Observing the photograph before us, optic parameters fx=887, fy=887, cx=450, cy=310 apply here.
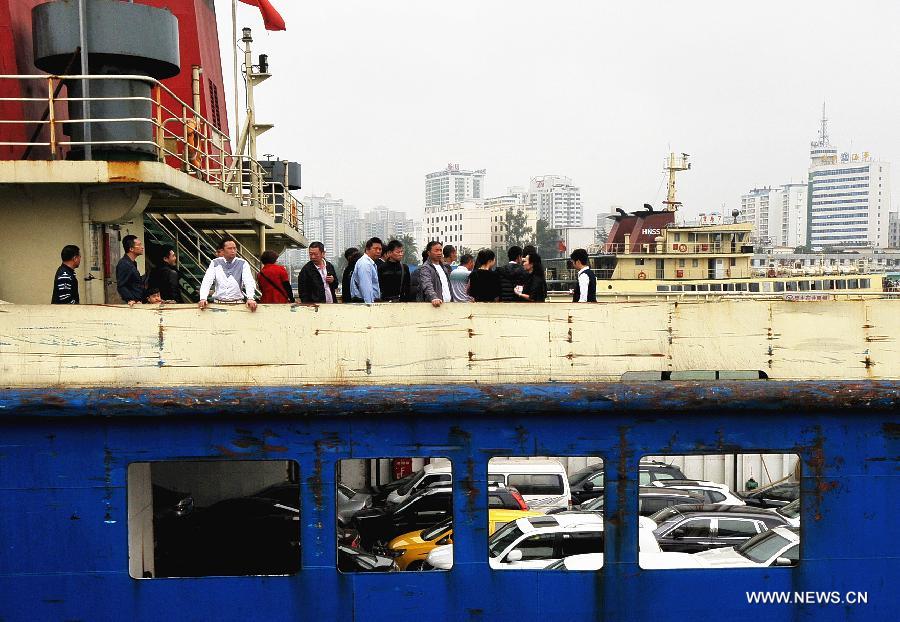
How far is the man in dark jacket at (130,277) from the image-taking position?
21.8 feet

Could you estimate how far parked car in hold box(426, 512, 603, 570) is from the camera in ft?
29.4

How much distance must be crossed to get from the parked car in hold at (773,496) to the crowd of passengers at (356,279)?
31.8 ft

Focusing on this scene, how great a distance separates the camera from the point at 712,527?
39.2 ft

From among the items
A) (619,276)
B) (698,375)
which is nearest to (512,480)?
(698,375)

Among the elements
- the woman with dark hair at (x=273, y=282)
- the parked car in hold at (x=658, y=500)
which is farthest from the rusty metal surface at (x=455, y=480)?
the parked car in hold at (x=658, y=500)

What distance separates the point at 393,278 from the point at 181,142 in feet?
12.4

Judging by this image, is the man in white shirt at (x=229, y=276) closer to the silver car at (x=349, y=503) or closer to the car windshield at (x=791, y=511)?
the silver car at (x=349, y=503)

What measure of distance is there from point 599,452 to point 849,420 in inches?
64.6

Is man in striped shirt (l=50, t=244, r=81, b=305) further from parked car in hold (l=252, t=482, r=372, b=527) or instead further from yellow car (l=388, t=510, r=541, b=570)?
yellow car (l=388, t=510, r=541, b=570)

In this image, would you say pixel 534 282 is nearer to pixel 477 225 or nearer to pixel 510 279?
pixel 510 279

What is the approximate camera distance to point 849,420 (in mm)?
5758

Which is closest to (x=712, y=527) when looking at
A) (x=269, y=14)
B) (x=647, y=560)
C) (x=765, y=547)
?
(x=765, y=547)

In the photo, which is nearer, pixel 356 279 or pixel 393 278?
pixel 356 279

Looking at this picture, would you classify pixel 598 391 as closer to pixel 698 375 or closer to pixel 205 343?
pixel 698 375
